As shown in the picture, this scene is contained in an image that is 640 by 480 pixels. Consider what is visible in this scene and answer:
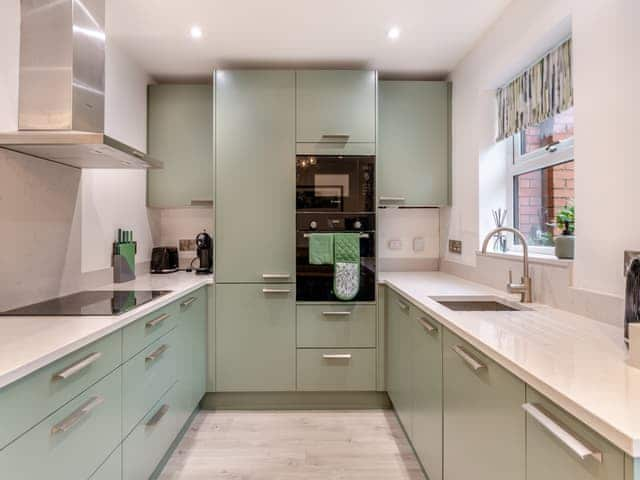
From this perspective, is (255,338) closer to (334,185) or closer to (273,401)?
(273,401)

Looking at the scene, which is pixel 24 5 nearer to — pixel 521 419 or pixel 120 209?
pixel 120 209

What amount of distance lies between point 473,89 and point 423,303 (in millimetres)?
1585

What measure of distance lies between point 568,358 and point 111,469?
1.53 meters

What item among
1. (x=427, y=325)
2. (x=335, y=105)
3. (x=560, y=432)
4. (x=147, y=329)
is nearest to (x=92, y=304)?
(x=147, y=329)

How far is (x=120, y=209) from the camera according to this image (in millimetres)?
2363

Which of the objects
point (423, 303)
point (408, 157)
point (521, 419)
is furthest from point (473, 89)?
point (521, 419)

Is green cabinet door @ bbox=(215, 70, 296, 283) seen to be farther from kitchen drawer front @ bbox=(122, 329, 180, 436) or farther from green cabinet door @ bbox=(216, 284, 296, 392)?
kitchen drawer front @ bbox=(122, 329, 180, 436)

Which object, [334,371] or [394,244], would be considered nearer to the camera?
[334,371]

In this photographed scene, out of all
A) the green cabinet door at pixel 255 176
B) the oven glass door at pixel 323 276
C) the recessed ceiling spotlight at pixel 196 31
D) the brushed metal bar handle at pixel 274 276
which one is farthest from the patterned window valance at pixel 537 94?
the recessed ceiling spotlight at pixel 196 31

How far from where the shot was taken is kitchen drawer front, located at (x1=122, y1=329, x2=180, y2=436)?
1400 millimetres

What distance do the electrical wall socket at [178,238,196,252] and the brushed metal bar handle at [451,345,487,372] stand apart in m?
2.29

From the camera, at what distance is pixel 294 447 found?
2043 mm

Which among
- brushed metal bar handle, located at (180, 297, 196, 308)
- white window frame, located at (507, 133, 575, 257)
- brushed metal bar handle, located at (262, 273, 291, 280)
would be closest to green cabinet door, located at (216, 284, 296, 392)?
brushed metal bar handle, located at (262, 273, 291, 280)

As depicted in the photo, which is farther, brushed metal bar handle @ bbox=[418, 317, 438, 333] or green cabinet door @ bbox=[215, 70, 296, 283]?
green cabinet door @ bbox=[215, 70, 296, 283]
